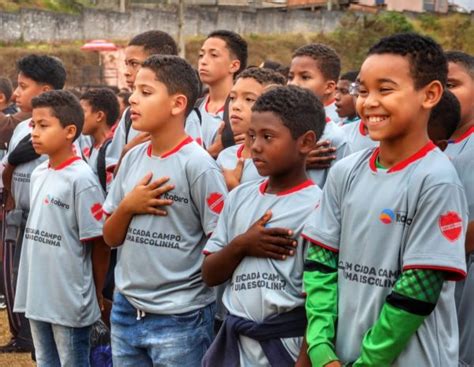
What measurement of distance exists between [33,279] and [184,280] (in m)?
1.13

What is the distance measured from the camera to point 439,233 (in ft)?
8.56

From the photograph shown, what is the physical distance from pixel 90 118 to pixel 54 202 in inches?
49.6

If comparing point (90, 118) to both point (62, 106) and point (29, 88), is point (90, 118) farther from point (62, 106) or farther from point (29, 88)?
point (62, 106)

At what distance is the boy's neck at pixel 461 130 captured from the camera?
11.4 feet

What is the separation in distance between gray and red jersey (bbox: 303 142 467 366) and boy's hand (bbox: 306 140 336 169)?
82 cm

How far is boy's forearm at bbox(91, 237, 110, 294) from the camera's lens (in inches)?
180

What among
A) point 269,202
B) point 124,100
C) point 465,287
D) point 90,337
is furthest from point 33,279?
point 124,100

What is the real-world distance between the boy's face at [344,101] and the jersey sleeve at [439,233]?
12.3 ft

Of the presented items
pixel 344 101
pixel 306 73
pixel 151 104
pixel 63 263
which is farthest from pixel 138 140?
pixel 344 101

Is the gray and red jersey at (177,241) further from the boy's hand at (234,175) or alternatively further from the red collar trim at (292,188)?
the red collar trim at (292,188)

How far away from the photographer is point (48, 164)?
4746mm

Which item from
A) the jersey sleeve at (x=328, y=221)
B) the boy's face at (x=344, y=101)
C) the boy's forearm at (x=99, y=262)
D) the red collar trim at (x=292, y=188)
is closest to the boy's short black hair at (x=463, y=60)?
the red collar trim at (x=292, y=188)

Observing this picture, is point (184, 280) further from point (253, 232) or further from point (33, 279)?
point (33, 279)

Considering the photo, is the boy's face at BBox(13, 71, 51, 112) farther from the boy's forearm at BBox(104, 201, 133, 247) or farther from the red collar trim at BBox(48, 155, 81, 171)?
the boy's forearm at BBox(104, 201, 133, 247)
